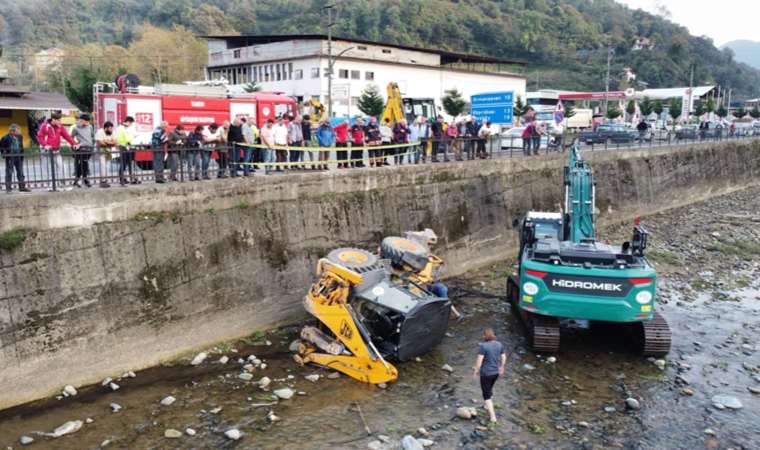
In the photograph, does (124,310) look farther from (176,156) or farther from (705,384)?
(705,384)

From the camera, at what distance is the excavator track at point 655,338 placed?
11.3 m

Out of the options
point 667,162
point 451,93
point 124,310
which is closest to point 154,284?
point 124,310

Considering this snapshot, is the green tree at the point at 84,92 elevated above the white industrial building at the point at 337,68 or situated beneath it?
situated beneath

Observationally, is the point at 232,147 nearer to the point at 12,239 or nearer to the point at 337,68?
the point at 12,239

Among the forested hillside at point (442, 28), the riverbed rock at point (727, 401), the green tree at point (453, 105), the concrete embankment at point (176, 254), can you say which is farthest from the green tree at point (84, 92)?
the forested hillside at point (442, 28)

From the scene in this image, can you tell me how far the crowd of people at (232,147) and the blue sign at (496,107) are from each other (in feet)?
13.2

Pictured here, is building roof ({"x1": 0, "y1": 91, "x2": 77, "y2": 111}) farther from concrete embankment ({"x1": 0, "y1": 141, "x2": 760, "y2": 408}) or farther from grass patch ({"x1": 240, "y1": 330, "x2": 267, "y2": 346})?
grass patch ({"x1": 240, "y1": 330, "x2": 267, "y2": 346})

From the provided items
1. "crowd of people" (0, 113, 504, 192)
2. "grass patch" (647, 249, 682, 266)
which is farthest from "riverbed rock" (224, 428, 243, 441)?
"grass patch" (647, 249, 682, 266)

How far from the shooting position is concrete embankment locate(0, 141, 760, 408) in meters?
9.77

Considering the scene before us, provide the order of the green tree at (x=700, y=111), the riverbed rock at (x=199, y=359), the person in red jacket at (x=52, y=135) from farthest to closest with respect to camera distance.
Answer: the green tree at (x=700, y=111) < the person in red jacket at (x=52, y=135) < the riverbed rock at (x=199, y=359)

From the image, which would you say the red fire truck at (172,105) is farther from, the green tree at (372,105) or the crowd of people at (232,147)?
the green tree at (372,105)

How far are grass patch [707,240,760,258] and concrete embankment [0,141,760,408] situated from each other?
872cm

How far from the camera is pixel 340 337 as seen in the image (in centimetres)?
1055

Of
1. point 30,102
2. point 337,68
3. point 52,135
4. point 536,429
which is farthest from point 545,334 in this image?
point 337,68
